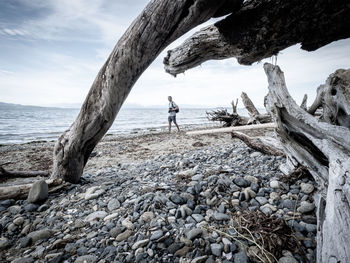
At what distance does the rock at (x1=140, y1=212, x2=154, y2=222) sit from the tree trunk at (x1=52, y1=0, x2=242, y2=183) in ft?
4.87

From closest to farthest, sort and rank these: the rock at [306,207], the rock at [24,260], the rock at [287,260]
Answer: the rock at [287,260] → the rock at [24,260] → the rock at [306,207]

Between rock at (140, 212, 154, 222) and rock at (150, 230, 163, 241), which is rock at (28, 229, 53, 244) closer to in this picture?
rock at (140, 212, 154, 222)

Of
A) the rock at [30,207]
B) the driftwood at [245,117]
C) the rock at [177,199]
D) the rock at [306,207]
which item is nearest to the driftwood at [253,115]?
the driftwood at [245,117]

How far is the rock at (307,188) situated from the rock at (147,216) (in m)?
1.90

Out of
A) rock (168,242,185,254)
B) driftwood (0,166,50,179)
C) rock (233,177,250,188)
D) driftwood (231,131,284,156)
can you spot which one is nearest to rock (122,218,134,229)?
rock (168,242,185,254)

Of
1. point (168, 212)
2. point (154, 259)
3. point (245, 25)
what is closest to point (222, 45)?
point (245, 25)

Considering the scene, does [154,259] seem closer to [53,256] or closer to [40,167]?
[53,256]

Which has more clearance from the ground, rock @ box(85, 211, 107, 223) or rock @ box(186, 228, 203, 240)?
rock @ box(186, 228, 203, 240)

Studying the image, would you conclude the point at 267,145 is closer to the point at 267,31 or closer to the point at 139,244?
the point at 267,31

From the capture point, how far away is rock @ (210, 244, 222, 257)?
148cm

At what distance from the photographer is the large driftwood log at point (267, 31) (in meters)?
2.00

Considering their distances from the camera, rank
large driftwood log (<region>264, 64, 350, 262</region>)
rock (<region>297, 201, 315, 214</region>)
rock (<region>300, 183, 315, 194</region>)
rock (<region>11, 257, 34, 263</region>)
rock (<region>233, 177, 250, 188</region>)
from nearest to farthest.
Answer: large driftwood log (<region>264, 64, 350, 262</region>)
rock (<region>11, 257, 34, 263</region>)
rock (<region>297, 201, 315, 214</region>)
rock (<region>300, 183, 315, 194</region>)
rock (<region>233, 177, 250, 188</region>)

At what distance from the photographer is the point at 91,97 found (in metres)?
2.62

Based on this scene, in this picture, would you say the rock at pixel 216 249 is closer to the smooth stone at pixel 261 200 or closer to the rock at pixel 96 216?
the smooth stone at pixel 261 200
